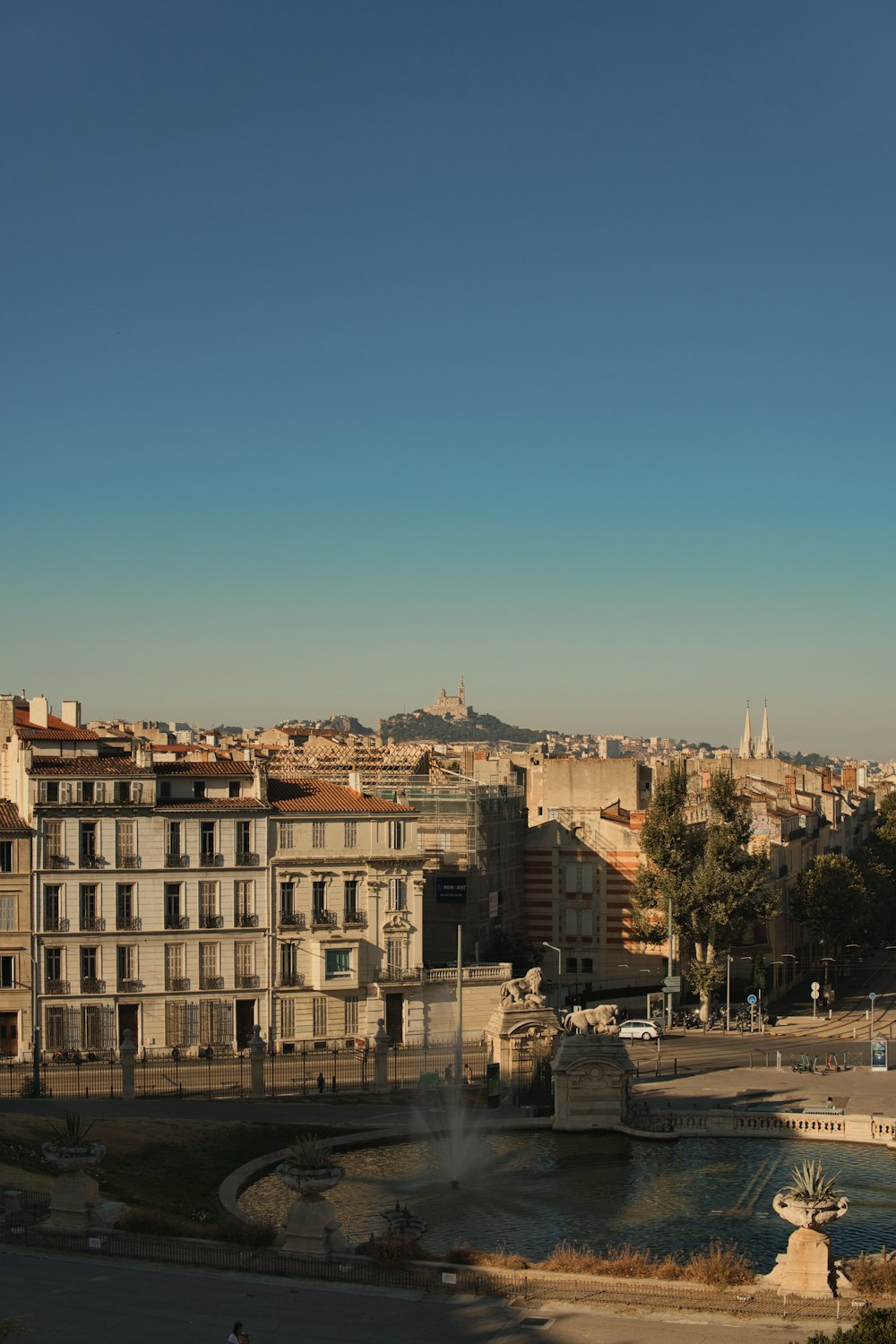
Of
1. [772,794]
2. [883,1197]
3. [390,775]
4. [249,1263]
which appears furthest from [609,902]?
[249,1263]

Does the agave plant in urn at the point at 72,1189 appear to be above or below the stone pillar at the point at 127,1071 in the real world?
above

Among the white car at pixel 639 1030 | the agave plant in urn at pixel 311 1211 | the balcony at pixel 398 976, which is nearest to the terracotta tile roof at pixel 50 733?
the balcony at pixel 398 976

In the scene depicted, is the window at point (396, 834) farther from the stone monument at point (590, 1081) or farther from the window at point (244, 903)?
the stone monument at point (590, 1081)

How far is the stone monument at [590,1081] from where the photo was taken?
52438mm

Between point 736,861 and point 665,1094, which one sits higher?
point 736,861

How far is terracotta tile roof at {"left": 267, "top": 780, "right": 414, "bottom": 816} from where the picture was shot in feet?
223

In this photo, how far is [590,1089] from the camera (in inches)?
2077

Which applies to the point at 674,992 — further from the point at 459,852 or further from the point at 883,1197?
the point at 883,1197

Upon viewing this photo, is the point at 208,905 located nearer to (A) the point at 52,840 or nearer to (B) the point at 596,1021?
(A) the point at 52,840

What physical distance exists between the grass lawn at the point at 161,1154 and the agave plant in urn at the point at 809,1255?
615 inches

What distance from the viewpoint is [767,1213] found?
4206 cm

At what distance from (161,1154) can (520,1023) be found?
17.4m

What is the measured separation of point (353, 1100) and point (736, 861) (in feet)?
107

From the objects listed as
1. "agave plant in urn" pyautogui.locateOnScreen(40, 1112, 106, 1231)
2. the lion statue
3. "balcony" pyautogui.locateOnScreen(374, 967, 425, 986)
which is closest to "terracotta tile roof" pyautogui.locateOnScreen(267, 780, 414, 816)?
"balcony" pyautogui.locateOnScreen(374, 967, 425, 986)
